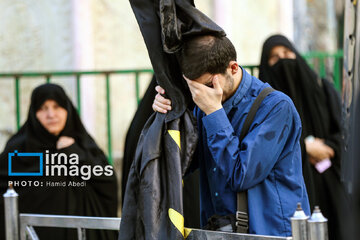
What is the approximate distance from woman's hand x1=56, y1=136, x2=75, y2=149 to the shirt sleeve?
7.79ft

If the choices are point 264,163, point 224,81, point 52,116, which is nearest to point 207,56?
point 224,81

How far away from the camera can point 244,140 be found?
2490 millimetres

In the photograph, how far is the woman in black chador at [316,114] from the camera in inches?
180

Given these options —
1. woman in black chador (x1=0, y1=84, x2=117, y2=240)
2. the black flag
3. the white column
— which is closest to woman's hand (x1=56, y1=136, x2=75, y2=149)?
woman in black chador (x1=0, y1=84, x2=117, y2=240)

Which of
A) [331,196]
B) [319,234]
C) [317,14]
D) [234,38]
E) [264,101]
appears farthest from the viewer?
[317,14]

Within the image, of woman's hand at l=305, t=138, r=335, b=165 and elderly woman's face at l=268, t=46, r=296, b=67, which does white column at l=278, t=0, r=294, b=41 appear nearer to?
elderly woman's face at l=268, t=46, r=296, b=67

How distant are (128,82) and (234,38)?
1316mm

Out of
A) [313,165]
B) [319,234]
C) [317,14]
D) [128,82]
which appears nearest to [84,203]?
[313,165]

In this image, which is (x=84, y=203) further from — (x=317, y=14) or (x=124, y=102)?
(x=317, y=14)

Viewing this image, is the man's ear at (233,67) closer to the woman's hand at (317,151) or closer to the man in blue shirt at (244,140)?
the man in blue shirt at (244,140)

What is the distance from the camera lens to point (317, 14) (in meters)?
13.5

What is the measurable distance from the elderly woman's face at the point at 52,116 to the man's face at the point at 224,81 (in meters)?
2.38

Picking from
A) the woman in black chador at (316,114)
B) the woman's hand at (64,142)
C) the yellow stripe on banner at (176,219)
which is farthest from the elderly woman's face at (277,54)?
the yellow stripe on banner at (176,219)

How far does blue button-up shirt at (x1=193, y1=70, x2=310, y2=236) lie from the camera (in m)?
2.44
